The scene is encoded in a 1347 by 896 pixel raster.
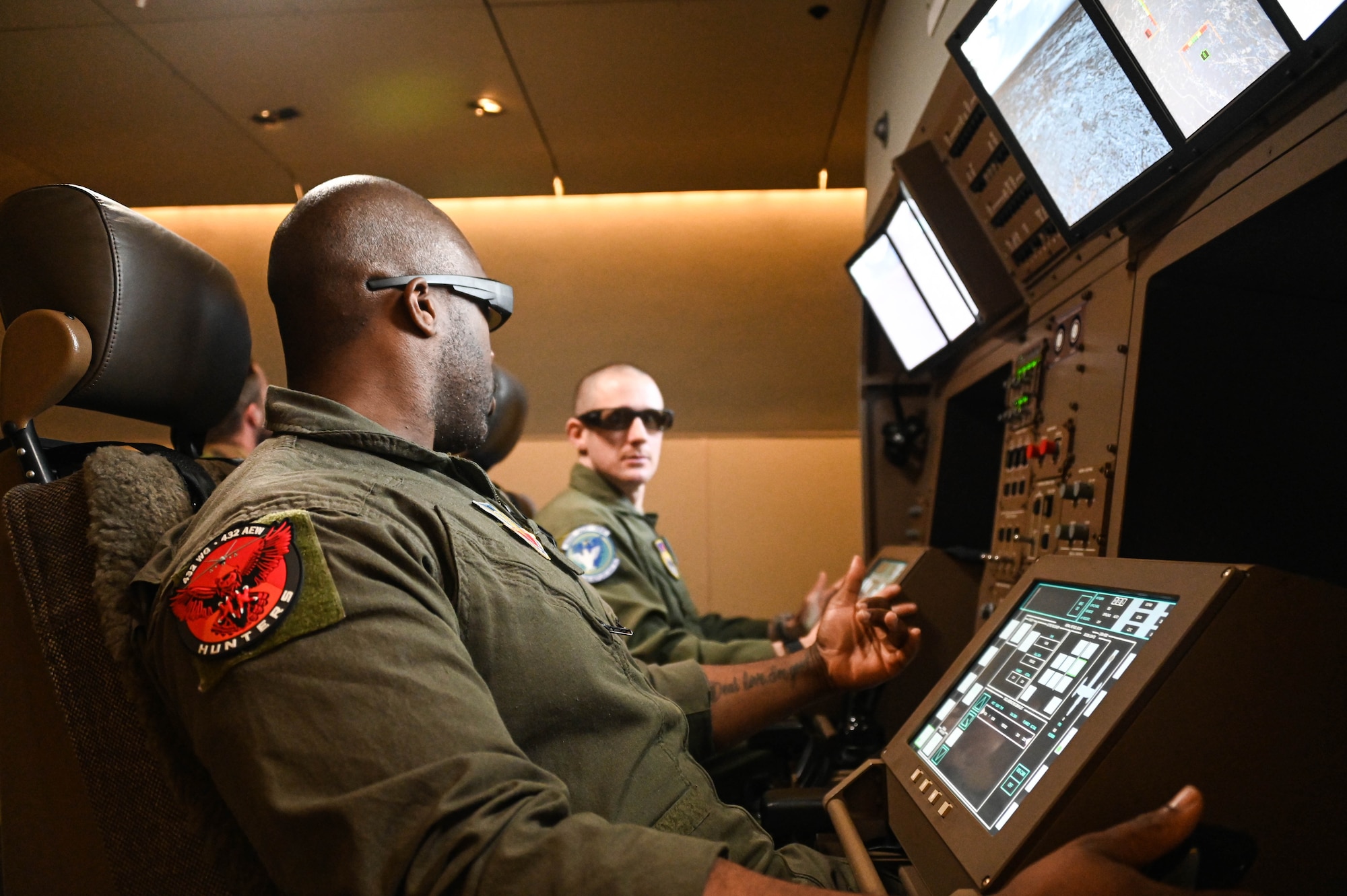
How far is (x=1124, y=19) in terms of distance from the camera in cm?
105

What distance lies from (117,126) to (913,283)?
266cm

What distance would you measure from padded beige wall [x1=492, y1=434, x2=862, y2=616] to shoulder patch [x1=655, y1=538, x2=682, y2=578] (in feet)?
4.55

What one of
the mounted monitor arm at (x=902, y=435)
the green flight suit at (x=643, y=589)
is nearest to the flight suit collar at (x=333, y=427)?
the green flight suit at (x=643, y=589)

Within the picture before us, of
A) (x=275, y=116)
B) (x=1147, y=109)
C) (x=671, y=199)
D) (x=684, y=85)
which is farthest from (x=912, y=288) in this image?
(x=275, y=116)

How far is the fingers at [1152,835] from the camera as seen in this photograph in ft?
1.94

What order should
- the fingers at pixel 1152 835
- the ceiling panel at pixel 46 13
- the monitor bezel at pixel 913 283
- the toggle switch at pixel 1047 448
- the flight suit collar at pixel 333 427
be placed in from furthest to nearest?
1. the ceiling panel at pixel 46 13
2. the monitor bezel at pixel 913 283
3. the toggle switch at pixel 1047 448
4. the flight suit collar at pixel 333 427
5. the fingers at pixel 1152 835

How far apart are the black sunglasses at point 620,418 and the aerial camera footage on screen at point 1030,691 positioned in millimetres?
1709

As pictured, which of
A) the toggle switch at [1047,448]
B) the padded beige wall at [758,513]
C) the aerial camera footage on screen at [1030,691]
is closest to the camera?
the aerial camera footage on screen at [1030,691]

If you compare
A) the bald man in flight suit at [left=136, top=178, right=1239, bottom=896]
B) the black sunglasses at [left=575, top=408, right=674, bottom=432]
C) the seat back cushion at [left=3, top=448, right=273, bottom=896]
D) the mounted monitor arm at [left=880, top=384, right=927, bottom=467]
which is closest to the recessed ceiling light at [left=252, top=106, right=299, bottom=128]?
the black sunglasses at [left=575, top=408, right=674, bottom=432]

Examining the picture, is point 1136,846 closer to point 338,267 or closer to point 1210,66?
point 1210,66

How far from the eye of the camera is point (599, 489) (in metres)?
2.54

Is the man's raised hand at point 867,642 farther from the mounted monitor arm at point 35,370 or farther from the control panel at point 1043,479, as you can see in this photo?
the mounted monitor arm at point 35,370

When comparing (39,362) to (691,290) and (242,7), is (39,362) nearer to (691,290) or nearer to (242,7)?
(242,7)

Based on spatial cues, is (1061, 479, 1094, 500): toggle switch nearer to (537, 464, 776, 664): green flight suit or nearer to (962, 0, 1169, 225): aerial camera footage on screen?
(962, 0, 1169, 225): aerial camera footage on screen
